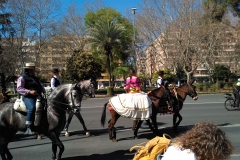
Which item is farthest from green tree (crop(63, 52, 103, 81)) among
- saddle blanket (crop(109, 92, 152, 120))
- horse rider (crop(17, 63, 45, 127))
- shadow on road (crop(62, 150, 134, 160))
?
horse rider (crop(17, 63, 45, 127))

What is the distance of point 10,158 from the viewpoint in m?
5.82

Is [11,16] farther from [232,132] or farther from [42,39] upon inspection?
[232,132]

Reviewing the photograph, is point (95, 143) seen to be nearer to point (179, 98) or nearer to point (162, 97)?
point (162, 97)

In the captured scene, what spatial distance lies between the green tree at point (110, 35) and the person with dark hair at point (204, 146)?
101 ft

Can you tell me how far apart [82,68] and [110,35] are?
617 cm

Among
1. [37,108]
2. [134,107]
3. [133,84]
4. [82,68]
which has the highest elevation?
[82,68]

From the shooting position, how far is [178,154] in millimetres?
2287

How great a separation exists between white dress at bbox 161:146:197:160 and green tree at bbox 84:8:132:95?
30.6 m

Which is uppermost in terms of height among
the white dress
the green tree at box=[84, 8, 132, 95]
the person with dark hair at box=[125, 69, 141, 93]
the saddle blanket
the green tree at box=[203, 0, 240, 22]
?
the green tree at box=[203, 0, 240, 22]

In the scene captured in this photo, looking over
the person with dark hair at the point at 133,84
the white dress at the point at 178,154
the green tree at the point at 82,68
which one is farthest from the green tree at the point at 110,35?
the white dress at the point at 178,154

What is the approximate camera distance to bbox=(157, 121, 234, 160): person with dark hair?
222 centimetres

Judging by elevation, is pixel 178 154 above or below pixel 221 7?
below

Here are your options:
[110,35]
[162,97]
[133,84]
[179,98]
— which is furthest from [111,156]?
[110,35]

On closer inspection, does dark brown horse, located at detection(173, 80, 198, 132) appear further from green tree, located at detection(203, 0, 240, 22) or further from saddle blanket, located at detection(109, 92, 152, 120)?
green tree, located at detection(203, 0, 240, 22)
